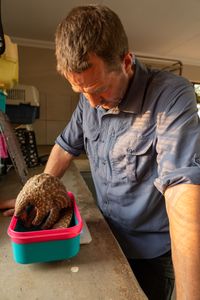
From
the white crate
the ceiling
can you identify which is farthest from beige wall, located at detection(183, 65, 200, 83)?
the white crate

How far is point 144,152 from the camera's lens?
646 mm

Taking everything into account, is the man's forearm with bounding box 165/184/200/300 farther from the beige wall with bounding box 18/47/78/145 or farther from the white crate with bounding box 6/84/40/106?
the beige wall with bounding box 18/47/78/145

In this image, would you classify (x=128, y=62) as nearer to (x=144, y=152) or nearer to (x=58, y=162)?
(x=144, y=152)

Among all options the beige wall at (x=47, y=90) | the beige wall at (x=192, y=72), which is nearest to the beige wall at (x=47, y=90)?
the beige wall at (x=47, y=90)

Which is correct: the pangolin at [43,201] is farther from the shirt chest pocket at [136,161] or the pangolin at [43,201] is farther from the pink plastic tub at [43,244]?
the shirt chest pocket at [136,161]

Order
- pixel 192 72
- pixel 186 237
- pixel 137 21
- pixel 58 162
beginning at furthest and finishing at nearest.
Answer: pixel 192 72 < pixel 137 21 < pixel 58 162 < pixel 186 237

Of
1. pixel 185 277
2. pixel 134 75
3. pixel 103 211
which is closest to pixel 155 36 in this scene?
pixel 134 75

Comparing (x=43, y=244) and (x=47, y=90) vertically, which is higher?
(x=43, y=244)

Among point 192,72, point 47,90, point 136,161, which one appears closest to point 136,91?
point 136,161

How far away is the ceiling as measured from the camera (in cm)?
128

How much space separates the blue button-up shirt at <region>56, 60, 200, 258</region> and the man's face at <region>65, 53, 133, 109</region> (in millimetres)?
26

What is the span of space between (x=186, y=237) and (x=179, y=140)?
0.66 ft

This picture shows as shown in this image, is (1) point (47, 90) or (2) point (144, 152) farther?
(1) point (47, 90)

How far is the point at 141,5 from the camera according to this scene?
49.6 inches
